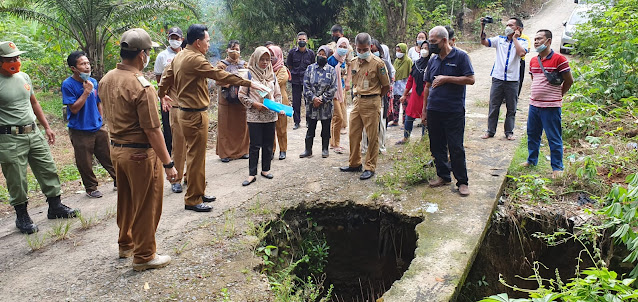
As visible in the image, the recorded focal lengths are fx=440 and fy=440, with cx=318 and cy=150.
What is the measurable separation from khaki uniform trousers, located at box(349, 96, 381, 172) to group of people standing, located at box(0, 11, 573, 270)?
13 mm

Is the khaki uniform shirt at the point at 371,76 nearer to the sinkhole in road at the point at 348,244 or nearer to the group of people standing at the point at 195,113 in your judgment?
the group of people standing at the point at 195,113

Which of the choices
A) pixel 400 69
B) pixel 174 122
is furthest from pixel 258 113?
pixel 400 69

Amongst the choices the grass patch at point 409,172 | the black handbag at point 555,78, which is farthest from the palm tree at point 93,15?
the black handbag at point 555,78

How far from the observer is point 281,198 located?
5.10 metres

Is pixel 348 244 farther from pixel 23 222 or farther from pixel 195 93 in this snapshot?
pixel 23 222

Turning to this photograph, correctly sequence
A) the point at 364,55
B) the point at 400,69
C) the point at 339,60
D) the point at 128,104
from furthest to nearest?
the point at 400,69 → the point at 339,60 → the point at 364,55 → the point at 128,104

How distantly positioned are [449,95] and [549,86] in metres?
1.24

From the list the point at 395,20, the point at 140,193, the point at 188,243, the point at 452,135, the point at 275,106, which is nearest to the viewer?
the point at 140,193

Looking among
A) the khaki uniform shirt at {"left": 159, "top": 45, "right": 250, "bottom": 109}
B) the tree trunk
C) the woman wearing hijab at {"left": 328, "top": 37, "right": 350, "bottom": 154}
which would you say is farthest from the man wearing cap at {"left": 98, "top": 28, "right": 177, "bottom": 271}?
the tree trunk

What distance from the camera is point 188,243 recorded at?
407 centimetres

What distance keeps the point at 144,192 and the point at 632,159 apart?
5.20 meters

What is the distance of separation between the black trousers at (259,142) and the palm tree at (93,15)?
378cm

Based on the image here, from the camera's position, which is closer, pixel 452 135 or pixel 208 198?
pixel 452 135

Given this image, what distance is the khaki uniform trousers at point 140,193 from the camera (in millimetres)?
3443
